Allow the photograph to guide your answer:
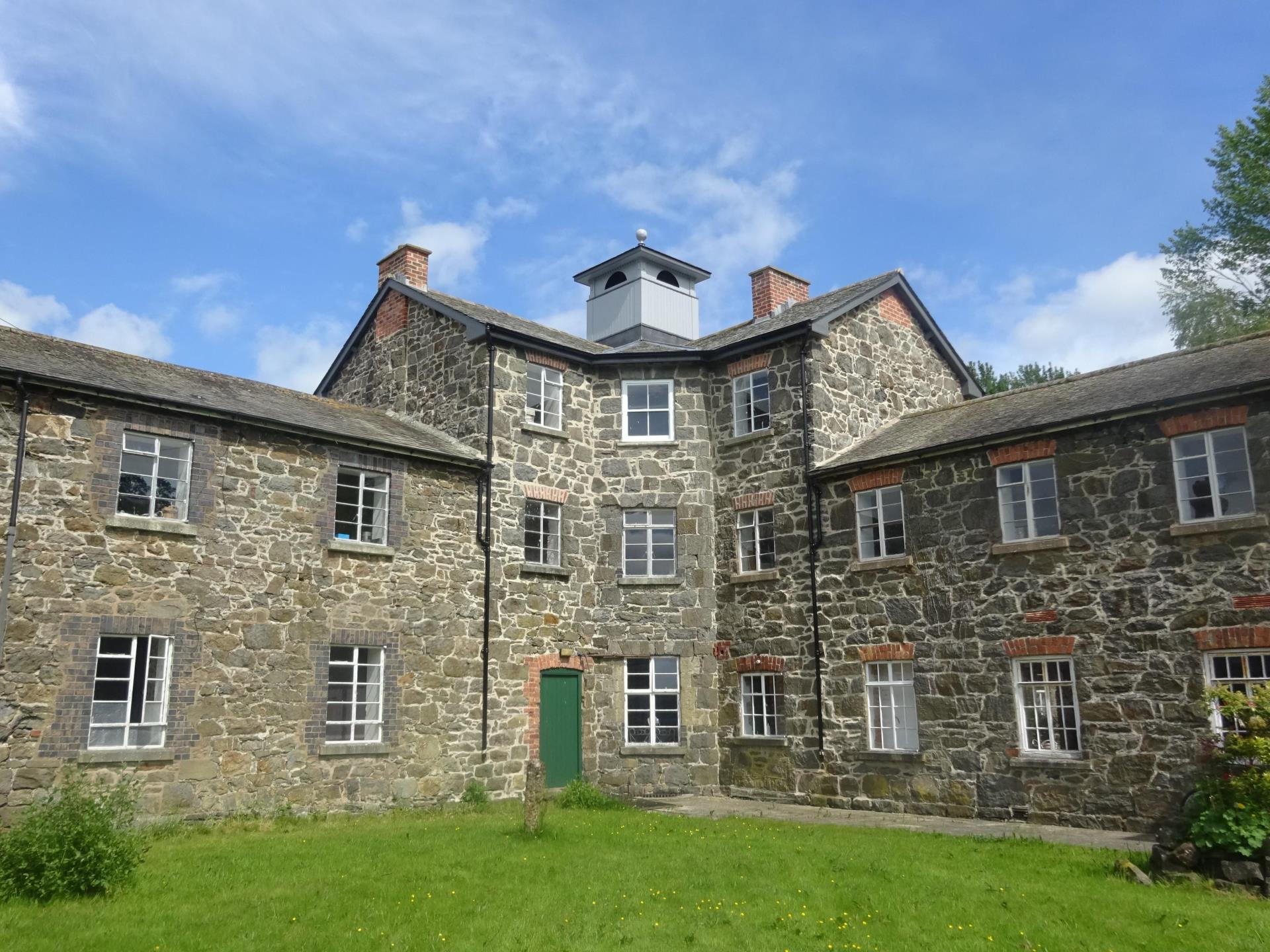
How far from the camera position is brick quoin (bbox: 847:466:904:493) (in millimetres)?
18844

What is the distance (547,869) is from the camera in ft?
39.5

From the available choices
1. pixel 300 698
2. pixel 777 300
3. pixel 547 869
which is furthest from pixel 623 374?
pixel 547 869

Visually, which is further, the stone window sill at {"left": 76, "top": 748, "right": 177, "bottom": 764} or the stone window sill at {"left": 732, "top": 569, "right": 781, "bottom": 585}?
the stone window sill at {"left": 732, "top": 569, "right": 781, "bottom": 585}

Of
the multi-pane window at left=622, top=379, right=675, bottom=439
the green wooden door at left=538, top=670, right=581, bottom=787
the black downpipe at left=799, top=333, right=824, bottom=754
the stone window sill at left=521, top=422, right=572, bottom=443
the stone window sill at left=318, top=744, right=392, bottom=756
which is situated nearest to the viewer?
the stone window sill at left=318, top=744, right=392, bottom=756

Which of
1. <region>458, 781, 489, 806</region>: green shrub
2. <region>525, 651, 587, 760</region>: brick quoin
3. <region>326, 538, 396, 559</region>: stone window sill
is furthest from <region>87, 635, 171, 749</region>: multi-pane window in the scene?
<region>525, 651, 587, 760</region>: brick quoin

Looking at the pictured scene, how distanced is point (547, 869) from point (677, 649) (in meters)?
9.11

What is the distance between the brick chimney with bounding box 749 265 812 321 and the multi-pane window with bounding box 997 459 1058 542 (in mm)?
8881

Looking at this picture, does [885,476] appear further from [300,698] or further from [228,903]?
[228,903]

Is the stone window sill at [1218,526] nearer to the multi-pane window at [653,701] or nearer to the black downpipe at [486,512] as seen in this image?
the multi-pane window at [653,701]

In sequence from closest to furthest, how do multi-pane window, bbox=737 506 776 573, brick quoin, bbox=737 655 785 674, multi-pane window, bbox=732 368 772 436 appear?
brick quoin, bbox=737 655 785 674
multi-pane window, bbox=737 506 776 573
multi-pane window, bbox=732 368 772 436

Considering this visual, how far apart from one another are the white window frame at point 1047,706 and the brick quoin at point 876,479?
3694 millimetres

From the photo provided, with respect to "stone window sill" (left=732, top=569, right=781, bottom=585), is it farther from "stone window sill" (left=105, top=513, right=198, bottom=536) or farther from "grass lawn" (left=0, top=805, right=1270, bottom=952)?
"stone window sill" (left=105, top=513, right=198, bottom=536)

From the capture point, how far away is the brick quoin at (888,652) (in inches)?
715

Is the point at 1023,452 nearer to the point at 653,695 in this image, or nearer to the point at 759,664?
the point at 759,664
